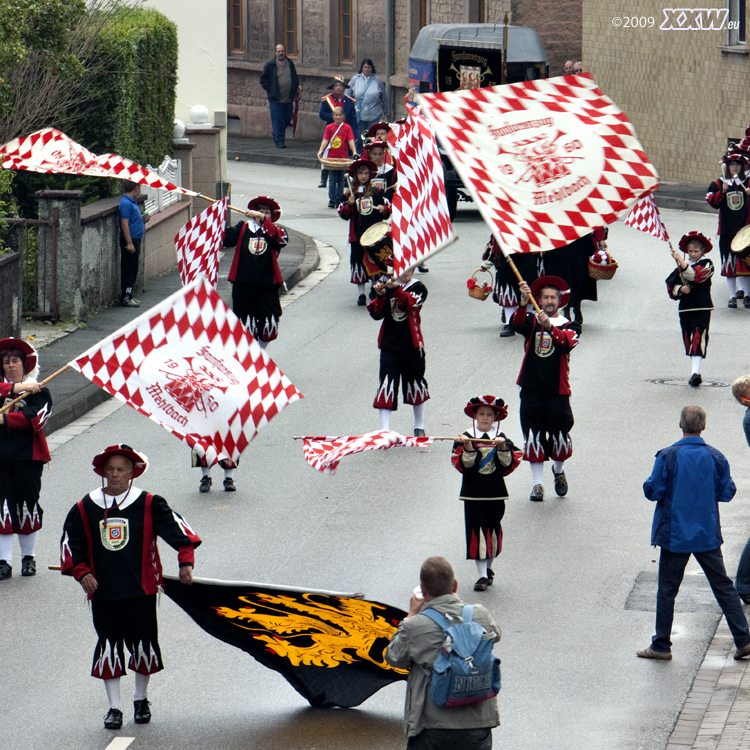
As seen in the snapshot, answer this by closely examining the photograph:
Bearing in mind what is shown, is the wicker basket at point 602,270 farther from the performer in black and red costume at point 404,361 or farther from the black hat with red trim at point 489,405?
the black hat with red trim at point 489,405

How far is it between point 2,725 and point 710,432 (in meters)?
7.95

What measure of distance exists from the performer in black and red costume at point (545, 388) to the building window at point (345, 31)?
2863 centimetres

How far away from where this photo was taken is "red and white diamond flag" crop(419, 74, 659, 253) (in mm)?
9938

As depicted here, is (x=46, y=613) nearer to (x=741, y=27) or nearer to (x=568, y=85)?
(x=568, y=85)

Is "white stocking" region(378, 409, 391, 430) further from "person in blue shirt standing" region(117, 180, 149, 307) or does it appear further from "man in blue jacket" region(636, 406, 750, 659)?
"person in blue shirt standing" region(117, 180, 149, 307)

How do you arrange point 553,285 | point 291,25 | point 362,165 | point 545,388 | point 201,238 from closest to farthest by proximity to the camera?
point 553,285
point 545,388
point 201,238
point 362,165
point 291,25

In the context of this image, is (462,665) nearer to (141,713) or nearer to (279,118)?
(141,713)

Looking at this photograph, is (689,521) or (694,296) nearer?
(689,521)

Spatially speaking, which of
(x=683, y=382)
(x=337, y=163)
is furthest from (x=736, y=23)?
(x=683, y=382)

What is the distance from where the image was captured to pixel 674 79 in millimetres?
31359

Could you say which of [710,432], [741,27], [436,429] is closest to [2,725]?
[436,429]

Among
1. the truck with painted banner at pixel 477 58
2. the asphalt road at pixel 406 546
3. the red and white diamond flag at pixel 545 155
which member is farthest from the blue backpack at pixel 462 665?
the truck with painted banner at pixel 477 58

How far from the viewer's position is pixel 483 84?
29.3 meters

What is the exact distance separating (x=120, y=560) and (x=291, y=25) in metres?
35.0
